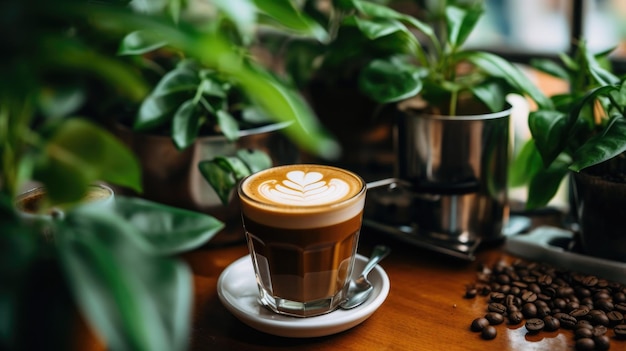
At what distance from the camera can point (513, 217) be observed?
127cm

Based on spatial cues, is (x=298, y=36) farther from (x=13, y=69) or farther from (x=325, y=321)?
(x=13, y=69)

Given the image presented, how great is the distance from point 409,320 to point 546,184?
32cm

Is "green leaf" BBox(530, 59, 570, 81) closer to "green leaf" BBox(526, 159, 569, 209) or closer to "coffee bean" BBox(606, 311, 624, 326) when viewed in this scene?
"green leaf" BBox(526, 159, 569, 209)

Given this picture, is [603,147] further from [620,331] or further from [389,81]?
[389,81]

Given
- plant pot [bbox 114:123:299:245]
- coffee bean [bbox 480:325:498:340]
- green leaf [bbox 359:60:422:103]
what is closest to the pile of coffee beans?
coffee bean [bbox 480:325:498:340]

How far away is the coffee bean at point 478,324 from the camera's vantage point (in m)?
0.90

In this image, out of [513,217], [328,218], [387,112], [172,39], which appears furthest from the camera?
[387,112]

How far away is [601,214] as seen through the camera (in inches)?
39.2

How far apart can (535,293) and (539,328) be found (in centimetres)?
9

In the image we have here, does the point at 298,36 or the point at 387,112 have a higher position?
the point at 298,36

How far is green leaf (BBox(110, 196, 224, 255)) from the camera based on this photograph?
67cm

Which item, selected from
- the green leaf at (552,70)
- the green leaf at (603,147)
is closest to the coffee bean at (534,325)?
the green leaf at (603,147)

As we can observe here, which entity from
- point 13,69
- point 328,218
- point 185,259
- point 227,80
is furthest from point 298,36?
point 13,69

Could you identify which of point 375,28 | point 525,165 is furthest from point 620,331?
point 375,28
